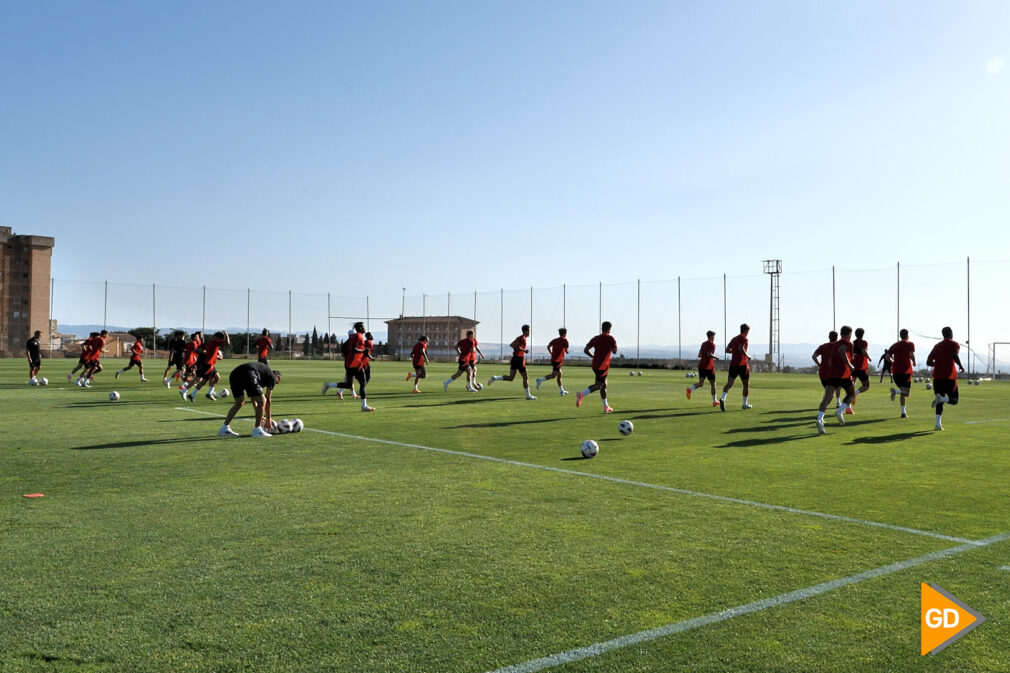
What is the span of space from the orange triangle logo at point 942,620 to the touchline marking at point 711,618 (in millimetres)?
509

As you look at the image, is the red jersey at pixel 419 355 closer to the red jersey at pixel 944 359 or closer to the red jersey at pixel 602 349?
the red jersey at pixel 602 349

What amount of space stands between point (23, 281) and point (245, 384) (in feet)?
361

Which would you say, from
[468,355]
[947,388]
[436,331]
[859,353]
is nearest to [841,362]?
[947,388]

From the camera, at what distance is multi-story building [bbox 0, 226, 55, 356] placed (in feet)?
333

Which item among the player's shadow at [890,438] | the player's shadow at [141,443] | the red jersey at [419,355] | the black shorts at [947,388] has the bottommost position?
the player's shadow at [890,438]

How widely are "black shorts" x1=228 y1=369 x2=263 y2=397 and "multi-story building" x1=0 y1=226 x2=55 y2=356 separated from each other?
4111 inches

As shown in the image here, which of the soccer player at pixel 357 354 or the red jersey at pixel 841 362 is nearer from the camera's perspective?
the red jersey at pixel 841 362

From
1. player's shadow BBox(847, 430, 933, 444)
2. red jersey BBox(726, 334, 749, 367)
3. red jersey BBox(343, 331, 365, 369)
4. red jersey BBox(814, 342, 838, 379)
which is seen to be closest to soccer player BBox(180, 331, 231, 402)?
red jersey BBox(343, 331, 365, 369)

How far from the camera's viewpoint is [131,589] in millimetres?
4773

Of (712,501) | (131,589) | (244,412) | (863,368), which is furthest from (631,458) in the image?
(863,368)

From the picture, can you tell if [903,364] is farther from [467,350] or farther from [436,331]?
[436,331]

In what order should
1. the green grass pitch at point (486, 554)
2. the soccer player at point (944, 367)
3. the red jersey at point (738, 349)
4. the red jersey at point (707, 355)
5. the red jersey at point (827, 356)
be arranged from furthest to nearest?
the red jersey at point (707, 355)
the red jersey at point (738, 349)
the soccer player at point (944, 367)
the red jersey at point (827, 356)
the green grass pitch at point (486, 554)

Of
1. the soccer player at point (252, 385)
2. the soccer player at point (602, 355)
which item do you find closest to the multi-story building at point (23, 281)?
the soccer player at point (602, 355)

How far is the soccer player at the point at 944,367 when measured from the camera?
1542 cm
